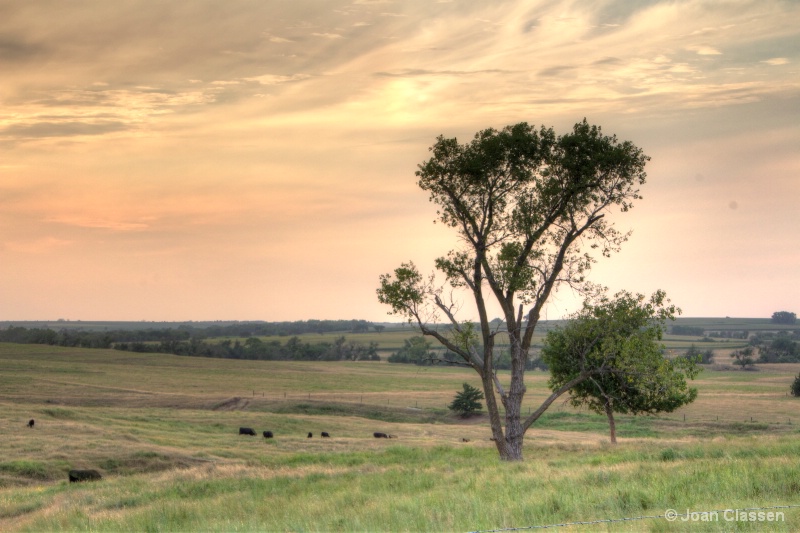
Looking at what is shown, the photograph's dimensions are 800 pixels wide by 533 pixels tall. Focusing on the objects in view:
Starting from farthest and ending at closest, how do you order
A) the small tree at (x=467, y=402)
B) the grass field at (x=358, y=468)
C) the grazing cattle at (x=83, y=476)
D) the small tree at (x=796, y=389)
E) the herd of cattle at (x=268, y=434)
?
the small tree at (x=796, y=389) < the small tree at (x=467, y=402) < the herd of cattle at (x=268, y=434) < the grazing cattle at (x=83, y=476) < the grass field at (x=358, y=468)

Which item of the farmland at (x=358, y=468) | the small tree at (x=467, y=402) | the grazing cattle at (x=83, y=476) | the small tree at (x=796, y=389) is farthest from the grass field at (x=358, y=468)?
the small tree at (x=796, y=389)

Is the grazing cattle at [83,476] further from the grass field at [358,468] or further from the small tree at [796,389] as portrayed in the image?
the small tree at [796,389]

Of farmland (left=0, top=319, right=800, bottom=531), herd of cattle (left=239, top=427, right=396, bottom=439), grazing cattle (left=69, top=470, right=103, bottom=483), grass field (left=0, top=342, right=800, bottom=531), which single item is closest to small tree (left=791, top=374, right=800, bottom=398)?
farmland (left=0, top=319, right=800, bottom=531)

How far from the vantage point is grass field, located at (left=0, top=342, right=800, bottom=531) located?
591 inches

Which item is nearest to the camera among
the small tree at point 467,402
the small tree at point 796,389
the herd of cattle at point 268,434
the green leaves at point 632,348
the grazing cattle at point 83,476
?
the green leaves at point 632,348

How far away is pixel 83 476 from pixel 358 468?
43.7ft

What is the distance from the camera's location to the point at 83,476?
32.7 metres

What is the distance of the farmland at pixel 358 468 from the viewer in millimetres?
15070

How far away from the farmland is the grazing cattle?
2.75 feet

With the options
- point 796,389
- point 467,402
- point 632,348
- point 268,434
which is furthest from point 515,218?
point 796,389

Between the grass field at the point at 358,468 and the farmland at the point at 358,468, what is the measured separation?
0.10 m

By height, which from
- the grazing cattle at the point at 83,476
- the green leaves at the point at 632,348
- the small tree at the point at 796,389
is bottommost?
the small tree at the point at 796,389

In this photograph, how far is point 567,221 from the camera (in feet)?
103

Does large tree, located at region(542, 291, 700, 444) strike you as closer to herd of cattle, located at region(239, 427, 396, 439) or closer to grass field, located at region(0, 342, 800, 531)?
grass field, located at region(0, 342, 800, 531)
